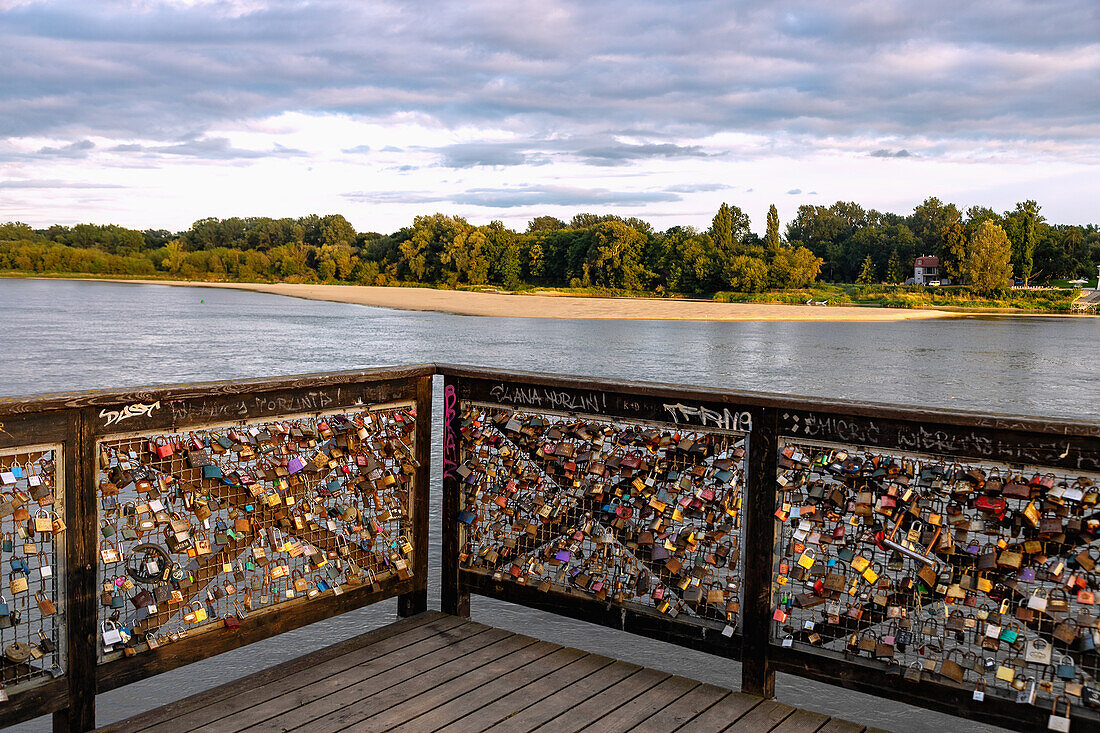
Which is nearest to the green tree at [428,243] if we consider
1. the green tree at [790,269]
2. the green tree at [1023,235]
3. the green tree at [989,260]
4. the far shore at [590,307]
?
the far shore at [590,307]

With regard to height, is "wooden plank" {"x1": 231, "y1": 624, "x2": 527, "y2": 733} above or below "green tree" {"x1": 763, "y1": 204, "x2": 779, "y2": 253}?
below

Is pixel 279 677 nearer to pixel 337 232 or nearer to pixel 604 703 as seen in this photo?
pixel 604 703

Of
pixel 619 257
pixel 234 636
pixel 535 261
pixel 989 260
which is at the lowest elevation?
pixel 234 636

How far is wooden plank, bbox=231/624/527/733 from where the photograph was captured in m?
2.72

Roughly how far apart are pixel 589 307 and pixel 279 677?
2951 inches

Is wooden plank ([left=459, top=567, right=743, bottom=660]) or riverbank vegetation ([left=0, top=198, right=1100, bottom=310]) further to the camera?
riverbank vegetation ([left=0, top=198, right=1100, bottom=310])

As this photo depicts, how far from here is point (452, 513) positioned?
365 cm

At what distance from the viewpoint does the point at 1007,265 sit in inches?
3521

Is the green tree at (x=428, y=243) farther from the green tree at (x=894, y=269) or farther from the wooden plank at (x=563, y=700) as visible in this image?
the wooden plank at (x=563, y=700)

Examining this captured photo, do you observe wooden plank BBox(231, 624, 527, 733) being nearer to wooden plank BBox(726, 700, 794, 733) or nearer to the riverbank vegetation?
wooden plank BBox(726, 700, 794, 733)

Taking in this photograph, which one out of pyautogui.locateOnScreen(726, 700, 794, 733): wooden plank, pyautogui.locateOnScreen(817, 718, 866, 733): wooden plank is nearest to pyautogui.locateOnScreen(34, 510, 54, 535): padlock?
pyautogui.locateOnScreen(726, 700, 794, 733): wooden plank

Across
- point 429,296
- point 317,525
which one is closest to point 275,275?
point 429,296

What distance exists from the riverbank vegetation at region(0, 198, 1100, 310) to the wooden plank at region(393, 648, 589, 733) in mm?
84767

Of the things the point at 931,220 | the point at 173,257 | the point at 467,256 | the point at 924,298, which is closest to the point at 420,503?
the point at 924,298
